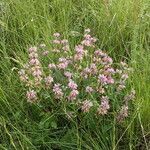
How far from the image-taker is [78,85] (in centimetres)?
217

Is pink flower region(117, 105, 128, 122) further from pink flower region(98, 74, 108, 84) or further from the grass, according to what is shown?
pink flower region(98, 74, 108, 84)

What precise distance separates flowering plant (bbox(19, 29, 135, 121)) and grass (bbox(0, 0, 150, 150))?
77 mm

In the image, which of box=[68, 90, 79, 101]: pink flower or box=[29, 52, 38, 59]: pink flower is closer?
box=[68, 90, 79, 101]: pink flower

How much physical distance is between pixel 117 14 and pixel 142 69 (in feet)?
2.00

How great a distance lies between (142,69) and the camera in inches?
96.0

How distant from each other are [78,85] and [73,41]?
611 millimetres

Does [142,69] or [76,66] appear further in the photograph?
[142,69]

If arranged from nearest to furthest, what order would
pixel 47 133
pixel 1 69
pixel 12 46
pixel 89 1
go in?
pixel 47 133
pixel 1 69
pixel 12 46
pixel 89 1

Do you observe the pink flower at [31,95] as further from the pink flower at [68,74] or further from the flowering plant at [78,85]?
the pink flower at [68,74]

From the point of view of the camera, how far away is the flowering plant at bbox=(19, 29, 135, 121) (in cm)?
203

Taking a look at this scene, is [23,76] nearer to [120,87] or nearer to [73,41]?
[120,87]

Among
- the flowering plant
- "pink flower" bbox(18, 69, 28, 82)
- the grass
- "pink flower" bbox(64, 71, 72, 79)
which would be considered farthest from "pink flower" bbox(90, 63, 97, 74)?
"pink flower" bbox(18, 69, 28, 82)

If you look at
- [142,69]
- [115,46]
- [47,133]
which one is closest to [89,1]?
[115,46]

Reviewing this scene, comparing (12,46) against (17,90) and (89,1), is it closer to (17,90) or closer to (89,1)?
(17,90)
